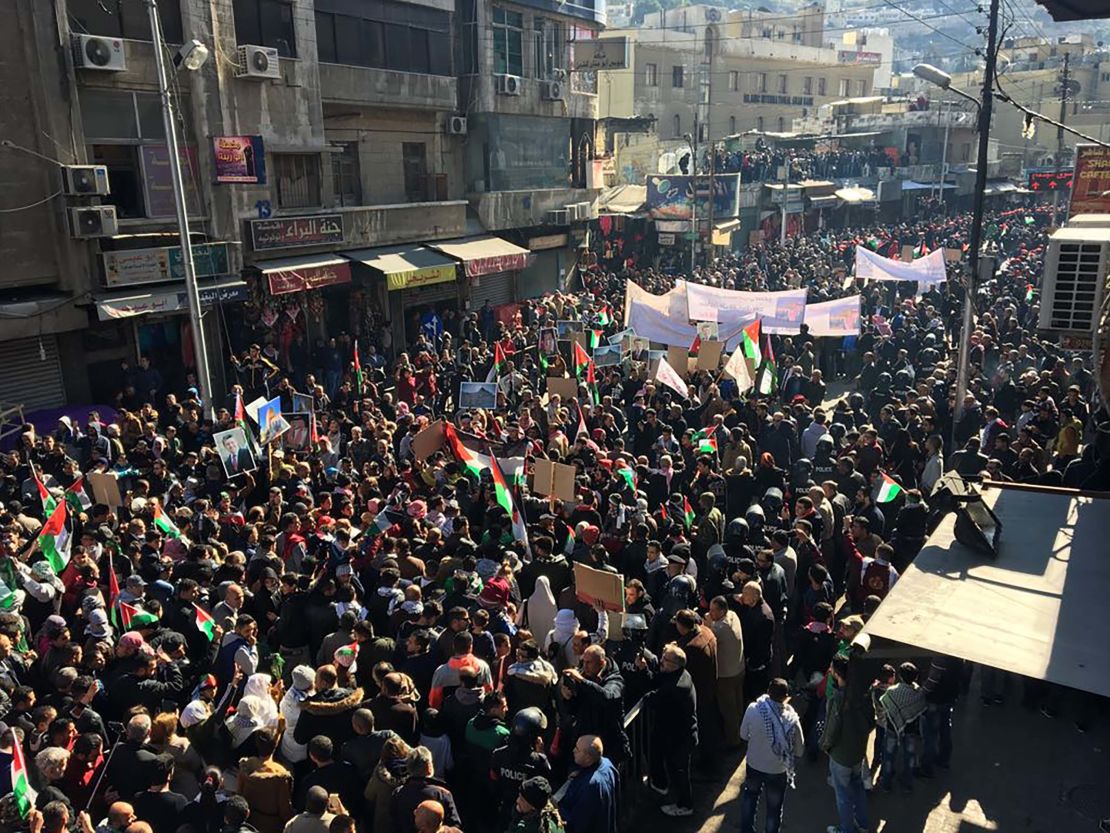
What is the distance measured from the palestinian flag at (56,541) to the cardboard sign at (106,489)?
1.25m

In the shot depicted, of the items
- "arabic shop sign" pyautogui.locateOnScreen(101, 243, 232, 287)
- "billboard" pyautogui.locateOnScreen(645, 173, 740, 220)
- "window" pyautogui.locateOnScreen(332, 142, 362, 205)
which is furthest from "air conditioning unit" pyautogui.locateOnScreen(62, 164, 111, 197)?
"billboard" pyautogui.locateOnScreen(645, 173, 740, 220)

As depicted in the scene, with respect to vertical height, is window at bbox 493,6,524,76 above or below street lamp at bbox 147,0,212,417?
above

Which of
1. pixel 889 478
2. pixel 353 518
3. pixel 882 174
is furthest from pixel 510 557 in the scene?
pixel 882 174

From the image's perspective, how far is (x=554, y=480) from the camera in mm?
10688

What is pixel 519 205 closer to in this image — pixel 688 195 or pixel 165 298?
pixel 688 195

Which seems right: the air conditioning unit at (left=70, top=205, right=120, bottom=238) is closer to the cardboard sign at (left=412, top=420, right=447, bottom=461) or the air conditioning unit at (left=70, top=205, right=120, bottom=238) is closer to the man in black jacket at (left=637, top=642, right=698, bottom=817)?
the cardboard sign at (left=412, top=420, right=447, bottom=461)

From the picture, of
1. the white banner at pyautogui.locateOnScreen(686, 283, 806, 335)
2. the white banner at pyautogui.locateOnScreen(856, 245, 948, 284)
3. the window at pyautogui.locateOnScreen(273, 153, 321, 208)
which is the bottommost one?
the white banner at pyautogui.locateOnScreen(686, 283, 806, 335)

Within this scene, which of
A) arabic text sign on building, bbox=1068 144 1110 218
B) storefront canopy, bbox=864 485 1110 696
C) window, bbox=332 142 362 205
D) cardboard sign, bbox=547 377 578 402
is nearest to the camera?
storefront canopy, bbox=864 485 1110 696

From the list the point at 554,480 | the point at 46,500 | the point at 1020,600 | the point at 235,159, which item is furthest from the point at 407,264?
the point at 1020,600

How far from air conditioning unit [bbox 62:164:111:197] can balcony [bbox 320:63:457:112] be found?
23.2 feet

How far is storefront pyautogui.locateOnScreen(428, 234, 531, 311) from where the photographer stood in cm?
2616

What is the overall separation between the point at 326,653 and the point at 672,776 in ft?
9.40

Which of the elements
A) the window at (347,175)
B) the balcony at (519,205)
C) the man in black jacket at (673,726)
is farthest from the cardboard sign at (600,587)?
the balcony at (519,205)

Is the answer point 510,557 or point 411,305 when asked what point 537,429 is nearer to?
point 510,557
